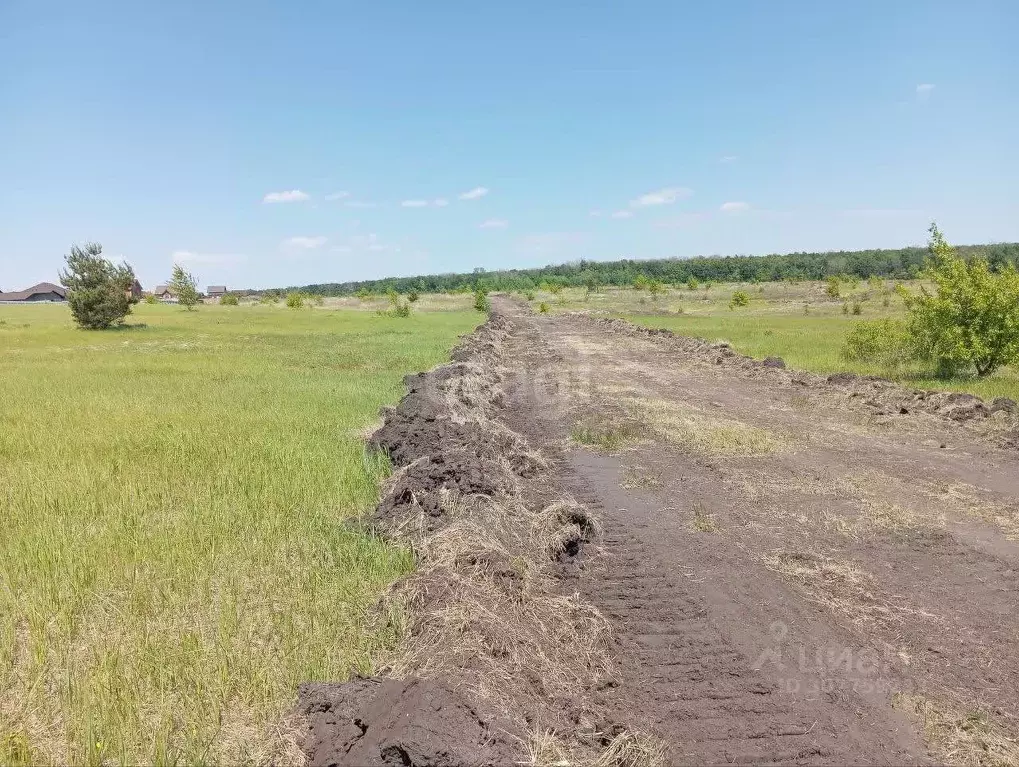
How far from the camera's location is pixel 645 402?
1492cm

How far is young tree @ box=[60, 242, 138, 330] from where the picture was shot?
1467 inches

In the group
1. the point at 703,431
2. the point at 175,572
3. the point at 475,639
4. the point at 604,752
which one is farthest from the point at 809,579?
the point at 703,431

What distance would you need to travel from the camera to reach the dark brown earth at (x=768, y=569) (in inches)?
151

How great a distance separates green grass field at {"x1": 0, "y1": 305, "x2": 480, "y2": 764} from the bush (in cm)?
1600

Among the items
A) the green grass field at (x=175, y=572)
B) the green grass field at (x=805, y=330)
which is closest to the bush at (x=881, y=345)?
the green grass field at (x=805, y=330)

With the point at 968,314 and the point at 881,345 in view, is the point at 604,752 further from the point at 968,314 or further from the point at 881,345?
the point at 881,345

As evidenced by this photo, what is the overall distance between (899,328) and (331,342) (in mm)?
25380

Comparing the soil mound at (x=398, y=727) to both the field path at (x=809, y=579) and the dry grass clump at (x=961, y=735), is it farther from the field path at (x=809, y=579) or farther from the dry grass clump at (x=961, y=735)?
the dry grass clump at (x=961, y=735)

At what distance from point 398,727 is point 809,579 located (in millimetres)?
4213

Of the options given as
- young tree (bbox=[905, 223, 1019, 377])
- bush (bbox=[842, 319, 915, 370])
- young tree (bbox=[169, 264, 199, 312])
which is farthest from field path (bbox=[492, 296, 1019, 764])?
young tree (bbox=[169, 264, 199, 312])

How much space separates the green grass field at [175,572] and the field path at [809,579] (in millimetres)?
2211

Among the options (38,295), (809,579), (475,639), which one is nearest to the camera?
(475,639)

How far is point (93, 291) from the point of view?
1462 inches

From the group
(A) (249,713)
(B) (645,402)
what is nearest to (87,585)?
(A) (249,713)
